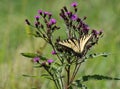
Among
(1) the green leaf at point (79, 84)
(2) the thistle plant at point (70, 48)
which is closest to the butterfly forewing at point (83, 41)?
(2) the thistle plant at point (70, 48)

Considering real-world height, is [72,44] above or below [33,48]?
below

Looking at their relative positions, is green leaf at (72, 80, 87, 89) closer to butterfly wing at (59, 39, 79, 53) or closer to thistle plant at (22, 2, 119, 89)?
thistle plant at (22, 2, 119, 89)

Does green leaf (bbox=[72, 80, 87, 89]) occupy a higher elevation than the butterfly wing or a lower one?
lower

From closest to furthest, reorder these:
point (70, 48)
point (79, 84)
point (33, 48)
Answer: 1. point (70, 48)
2. point (79, 84)
3. point (33, 48)

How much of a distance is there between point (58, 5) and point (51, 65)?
19.4 ft

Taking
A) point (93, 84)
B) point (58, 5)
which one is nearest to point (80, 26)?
point (93, 84)

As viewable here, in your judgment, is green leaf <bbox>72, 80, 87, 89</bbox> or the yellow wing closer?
the yellow wing

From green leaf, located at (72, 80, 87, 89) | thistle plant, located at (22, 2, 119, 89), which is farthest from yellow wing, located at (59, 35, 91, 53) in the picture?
green leaf, located at (72, 80, 87, 89)

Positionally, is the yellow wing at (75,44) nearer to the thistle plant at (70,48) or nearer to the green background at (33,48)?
the thistle plant at (70,48)

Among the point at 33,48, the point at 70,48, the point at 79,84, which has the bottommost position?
the point at 79,84

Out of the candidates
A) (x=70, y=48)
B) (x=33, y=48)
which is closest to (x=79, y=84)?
(x=70, y=48)

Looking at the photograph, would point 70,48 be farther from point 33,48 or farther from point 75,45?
point 33,48

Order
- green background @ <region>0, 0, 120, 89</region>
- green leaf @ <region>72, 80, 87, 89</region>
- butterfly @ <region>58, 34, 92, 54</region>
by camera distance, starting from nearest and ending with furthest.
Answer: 1. butterfly @ <region>58, 34, 92, 54</region>
2. green leaf @ <region>72, 80, 87, 89</region>
3. green background @ <region>0, 0, 120, 89</region>

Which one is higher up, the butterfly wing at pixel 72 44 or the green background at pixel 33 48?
the green background at pixel 33 48
